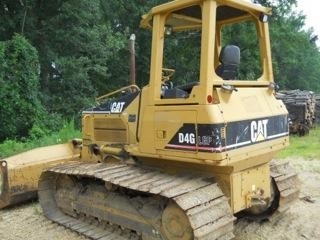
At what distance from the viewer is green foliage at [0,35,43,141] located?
13711mm

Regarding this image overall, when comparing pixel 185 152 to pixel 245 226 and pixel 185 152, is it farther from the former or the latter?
pixel 245 226

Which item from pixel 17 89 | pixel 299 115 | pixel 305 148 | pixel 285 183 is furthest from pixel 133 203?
pixel 299 115

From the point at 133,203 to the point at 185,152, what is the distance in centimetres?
91

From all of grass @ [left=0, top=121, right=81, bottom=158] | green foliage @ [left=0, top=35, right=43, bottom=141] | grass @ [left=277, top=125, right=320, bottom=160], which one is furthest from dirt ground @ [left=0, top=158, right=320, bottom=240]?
green foliage @ [left=0, top=35, right=43, bottom=141]

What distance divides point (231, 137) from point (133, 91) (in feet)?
4.94

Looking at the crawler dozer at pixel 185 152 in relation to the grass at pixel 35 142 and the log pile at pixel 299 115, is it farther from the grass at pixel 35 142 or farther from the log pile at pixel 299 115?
the log pile at pixel 299 115

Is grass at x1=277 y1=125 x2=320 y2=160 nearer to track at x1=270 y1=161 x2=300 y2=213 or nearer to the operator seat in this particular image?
track at x1=270 y1=161 x2=300 y2=213

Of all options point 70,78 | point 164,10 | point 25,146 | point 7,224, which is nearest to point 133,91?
point 164,10

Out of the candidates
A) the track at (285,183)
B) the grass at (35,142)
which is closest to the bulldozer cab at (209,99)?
the track at (285,183)

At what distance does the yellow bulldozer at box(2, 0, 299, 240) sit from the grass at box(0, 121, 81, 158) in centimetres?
581

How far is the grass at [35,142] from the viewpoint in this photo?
457 inches

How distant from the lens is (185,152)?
4582mm

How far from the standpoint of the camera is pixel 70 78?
17000mm

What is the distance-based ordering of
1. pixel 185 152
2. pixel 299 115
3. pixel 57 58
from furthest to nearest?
pixel 57 58, pixel 299 115, pixel 185 152
